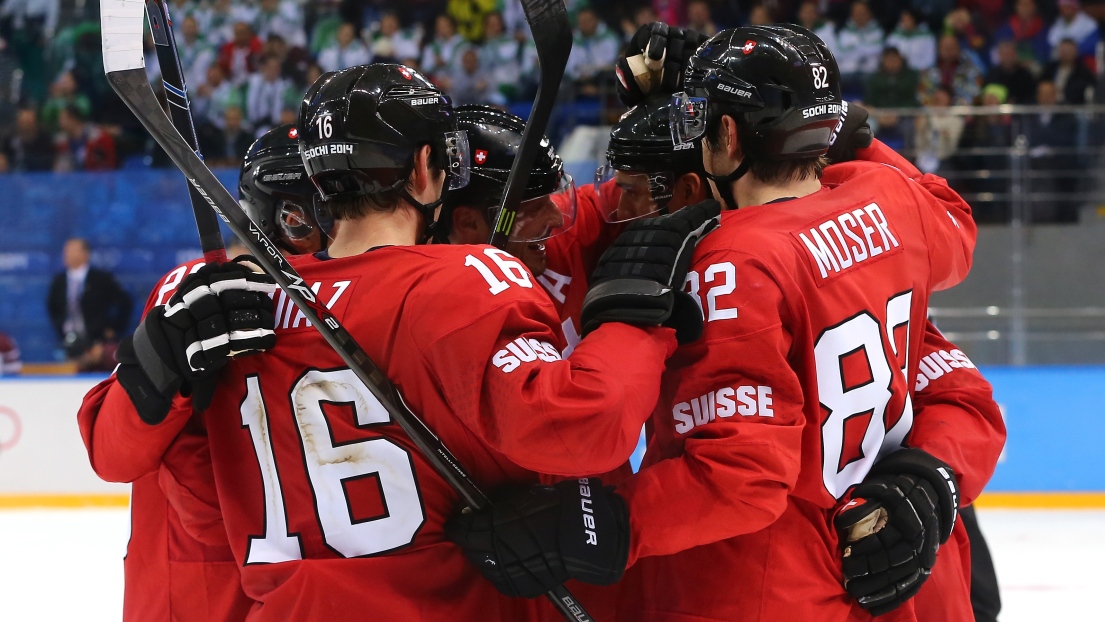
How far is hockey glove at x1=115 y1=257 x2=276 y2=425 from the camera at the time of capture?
1.58 m

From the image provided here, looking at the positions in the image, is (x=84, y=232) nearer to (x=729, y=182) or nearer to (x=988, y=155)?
(x=988, y=155)

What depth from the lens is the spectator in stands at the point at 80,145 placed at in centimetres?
708

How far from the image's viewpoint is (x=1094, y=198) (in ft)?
20.6

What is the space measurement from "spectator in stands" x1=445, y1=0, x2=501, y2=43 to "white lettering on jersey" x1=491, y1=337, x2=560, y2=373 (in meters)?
7.72

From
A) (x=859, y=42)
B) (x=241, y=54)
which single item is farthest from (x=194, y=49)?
(x=859, y=42)

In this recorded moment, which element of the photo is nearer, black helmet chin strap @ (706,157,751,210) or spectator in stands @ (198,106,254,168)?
black helmet chin strap @ (706,157,751,210)

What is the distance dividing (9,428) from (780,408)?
202 inches

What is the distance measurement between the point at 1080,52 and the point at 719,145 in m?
6.97

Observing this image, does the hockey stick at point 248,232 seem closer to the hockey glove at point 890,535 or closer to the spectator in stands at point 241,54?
the hockey glove at point 890,535

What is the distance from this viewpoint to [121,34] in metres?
1.65

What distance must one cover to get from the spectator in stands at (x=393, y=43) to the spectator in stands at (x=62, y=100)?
2227 mm

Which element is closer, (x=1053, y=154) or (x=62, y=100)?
(x=1053, y=154)

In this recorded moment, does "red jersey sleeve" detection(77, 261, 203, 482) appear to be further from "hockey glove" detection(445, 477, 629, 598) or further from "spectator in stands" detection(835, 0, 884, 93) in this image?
"spectator in stands" detection(835, 0, 884, 93)

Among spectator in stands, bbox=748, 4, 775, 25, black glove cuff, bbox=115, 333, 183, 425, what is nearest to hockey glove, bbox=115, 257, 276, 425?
black glove cuff, bbox=115, 333, 183, 425
